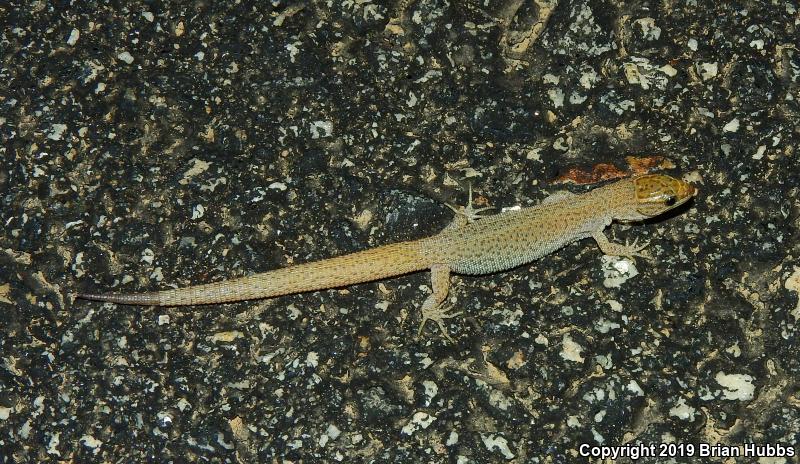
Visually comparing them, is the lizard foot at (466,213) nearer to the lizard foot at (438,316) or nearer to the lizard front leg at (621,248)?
the lizard foot at (438,316)

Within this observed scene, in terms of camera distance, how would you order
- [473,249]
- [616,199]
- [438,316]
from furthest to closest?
[616,199]
[473,249]
[438,316]

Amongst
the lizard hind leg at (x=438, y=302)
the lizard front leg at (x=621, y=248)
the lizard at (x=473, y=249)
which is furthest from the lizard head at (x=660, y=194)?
the lizard hind leg at (x=438, y=302)

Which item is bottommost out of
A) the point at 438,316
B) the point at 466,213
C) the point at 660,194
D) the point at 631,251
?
the point at 438,316

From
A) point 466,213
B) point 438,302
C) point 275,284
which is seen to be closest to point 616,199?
point 466,213

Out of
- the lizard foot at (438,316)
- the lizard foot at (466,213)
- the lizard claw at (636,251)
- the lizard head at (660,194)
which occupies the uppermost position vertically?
the lizard head at (660,194)

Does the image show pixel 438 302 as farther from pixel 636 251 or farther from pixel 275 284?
pixel 636 251

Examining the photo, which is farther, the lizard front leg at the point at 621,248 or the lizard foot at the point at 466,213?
the lizard foot at the point at 466,213

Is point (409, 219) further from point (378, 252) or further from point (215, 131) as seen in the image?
point (215, 131)
